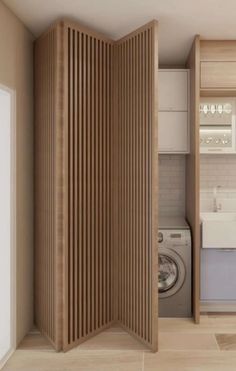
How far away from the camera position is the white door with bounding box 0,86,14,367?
125 inches

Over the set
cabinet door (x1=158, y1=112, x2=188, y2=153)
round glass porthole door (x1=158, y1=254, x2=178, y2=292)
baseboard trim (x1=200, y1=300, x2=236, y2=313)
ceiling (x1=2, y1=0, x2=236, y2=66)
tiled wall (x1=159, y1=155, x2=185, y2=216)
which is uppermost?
ceiling (x1=2, y1=0, x2=236, y2=66)

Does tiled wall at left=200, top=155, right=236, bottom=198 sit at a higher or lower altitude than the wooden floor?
Answer: higher

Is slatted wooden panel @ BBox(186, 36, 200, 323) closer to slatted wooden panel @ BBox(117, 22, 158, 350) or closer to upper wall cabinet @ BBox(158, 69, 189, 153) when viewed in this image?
upper wall cabinet @ BBox(158, 69, 189, 153)

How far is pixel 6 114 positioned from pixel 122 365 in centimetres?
215

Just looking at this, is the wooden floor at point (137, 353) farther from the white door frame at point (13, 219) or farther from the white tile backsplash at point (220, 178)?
the white tile backsplash at point (220, 178)

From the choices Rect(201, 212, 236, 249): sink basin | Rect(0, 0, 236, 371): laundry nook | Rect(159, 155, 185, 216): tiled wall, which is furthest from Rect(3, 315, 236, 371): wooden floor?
Rect(159, 155, 185, 216): tiled wall

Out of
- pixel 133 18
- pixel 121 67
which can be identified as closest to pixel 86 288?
pixel 121 67

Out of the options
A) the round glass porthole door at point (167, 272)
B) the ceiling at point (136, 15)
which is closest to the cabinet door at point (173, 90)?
the ceiling at point (136, 15)

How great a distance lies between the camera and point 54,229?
3330 millimetres

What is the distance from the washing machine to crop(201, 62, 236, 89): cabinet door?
1.44m

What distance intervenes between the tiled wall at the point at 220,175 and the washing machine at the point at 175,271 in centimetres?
85

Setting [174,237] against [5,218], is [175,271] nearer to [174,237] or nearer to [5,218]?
[174,237]

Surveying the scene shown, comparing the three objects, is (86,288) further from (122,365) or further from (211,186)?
(211,186)

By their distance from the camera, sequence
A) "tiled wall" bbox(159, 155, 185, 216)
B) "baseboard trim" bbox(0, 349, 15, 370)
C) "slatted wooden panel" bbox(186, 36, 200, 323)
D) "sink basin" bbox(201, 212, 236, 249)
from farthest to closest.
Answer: "tiled wall" bbox(159, 155, 185, 216) < "sink basin" bbox(201, 212, 236, 249) < "slatted wooden panel" bbox(186, 36, 200, 323) < "baseboard trim" bbox(0, 349, 15, 370)
